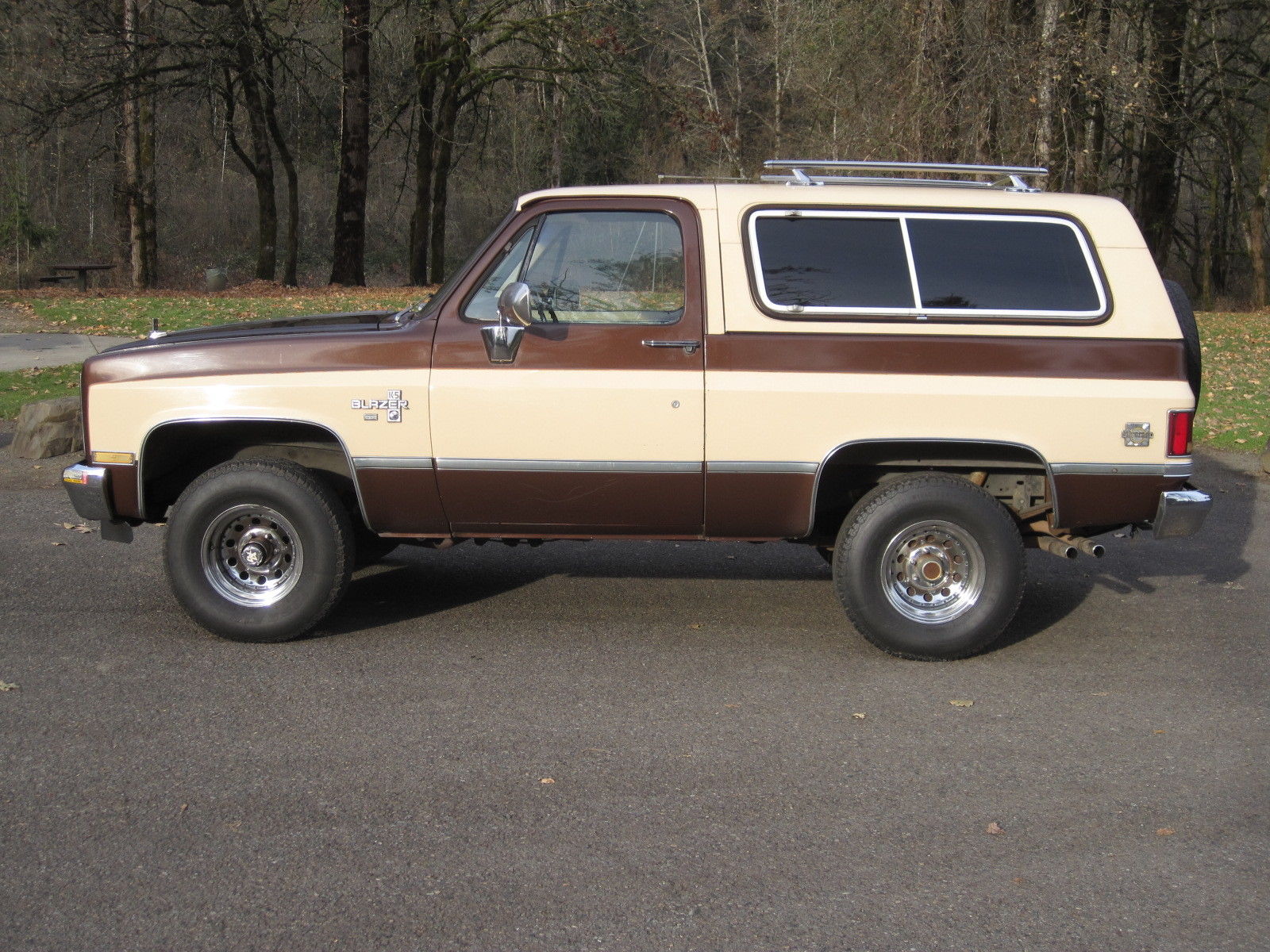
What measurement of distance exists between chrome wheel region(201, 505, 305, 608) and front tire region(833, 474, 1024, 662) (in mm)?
2639

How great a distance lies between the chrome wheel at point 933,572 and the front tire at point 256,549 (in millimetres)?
2618

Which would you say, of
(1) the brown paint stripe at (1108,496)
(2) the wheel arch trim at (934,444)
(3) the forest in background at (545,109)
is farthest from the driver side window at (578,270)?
(3) the forest in background at (545,109)

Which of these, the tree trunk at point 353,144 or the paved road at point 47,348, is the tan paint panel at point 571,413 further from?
the tree trunk at point 353,144

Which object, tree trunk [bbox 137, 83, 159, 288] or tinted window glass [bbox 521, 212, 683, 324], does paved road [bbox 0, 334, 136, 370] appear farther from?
tree trunk [bbox 137, 83, 159, 288]

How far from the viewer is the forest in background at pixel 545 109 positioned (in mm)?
17234

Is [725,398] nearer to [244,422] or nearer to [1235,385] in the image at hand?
[244,422]

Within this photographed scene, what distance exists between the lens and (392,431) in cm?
582

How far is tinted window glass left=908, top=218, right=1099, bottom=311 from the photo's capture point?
5.81 metres

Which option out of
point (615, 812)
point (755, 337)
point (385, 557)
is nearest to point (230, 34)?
point (385, 557)

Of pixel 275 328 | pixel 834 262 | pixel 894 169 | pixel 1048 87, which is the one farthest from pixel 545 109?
pixel 834 262

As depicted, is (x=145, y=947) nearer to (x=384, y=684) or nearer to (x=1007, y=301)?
(x=384, y=684)

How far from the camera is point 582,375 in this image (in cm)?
574

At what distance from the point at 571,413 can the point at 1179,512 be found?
2.87m

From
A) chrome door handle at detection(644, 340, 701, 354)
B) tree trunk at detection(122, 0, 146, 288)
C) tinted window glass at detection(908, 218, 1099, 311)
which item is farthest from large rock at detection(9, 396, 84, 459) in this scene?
tree trunk at detection(122, 0, 146, 288)
